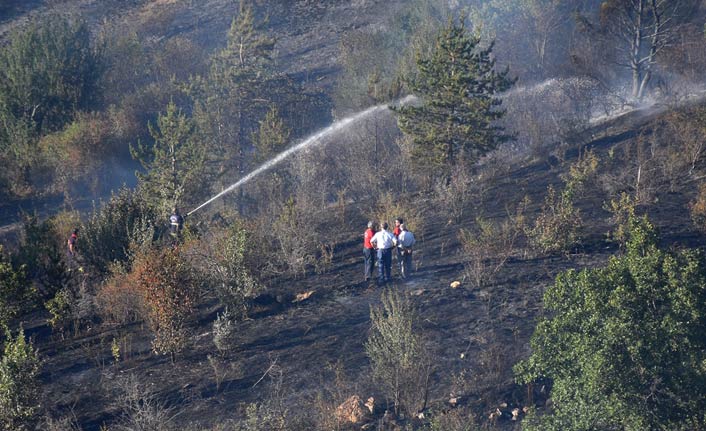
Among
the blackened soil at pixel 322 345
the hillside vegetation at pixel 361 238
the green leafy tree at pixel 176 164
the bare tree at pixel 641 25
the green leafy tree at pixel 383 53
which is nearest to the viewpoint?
the hillside vegetation at pixel 361 238

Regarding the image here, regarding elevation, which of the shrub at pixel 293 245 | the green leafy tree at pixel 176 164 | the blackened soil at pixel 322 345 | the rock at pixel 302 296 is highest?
the green leafy tree at pixel 176 164

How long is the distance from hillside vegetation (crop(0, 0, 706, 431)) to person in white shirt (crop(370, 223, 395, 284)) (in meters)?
0.22

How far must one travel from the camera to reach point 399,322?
8508mm

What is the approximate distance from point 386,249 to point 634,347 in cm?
574

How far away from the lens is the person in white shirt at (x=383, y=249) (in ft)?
39.3

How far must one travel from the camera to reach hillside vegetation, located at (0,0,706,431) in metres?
7.34

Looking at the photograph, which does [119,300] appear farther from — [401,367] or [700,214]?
[700,214]

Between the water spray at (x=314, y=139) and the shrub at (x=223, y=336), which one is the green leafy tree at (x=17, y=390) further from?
the water spray at (x=314, y=139)

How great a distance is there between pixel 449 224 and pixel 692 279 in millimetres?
8882

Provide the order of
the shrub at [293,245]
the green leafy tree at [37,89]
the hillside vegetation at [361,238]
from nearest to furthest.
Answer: the hillside vegetation at [361,238]
the shrub at [293,245]
the green leafy tree at [37,89]

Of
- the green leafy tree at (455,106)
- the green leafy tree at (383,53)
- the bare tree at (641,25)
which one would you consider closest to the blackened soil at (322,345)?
the green leafy tree at (455,106)

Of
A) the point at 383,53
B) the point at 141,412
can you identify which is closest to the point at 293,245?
the point at 141,412

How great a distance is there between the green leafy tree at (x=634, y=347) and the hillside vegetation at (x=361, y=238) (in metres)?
0.02

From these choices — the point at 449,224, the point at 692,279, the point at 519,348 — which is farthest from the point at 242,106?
the point at 692,279
